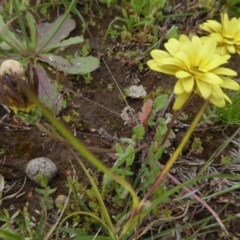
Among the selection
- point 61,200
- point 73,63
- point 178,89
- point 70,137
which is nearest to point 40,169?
point 61,200

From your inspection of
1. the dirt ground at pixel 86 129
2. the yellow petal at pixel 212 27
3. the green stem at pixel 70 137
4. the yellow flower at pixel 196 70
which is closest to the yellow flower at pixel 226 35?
the yellow petal at pixel 212 27

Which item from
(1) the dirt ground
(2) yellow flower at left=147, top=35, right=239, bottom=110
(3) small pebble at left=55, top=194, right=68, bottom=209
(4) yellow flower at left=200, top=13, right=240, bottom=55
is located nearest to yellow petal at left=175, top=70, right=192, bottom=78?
(2) yellow flower at left=147, top=35, right=239, bottom=110

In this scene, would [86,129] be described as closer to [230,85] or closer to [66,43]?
[66,43]

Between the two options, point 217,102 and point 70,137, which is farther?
point 217,102

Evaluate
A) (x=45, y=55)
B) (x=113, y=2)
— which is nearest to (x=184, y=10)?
(x=113, y=2)

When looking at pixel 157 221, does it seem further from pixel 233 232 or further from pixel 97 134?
pixel 97 134

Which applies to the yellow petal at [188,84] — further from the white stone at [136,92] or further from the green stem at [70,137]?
the white stone at [136,92]

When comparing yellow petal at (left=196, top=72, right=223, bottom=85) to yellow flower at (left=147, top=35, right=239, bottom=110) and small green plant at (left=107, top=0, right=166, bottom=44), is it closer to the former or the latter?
yellow flower at (left=147, top=35, right=239, bottom=110)
